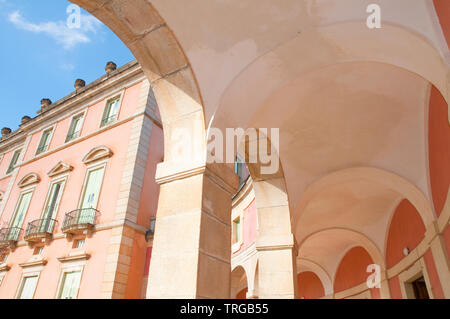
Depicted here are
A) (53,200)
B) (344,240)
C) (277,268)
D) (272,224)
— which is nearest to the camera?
(277,268)

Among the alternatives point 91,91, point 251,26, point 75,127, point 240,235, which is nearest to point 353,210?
point 240,235

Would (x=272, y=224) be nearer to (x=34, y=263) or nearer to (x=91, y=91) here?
(x=34, y=263)

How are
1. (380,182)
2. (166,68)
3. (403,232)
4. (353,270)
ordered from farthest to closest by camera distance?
1. (353,270)
2. (403,232)
3. (380,182)
4. (166,68)

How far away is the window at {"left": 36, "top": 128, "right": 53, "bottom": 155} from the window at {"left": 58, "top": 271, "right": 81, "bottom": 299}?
6929 mm

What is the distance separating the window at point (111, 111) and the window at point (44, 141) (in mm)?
3675

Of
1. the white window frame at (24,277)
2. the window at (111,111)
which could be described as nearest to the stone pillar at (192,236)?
the white window frame at (24,277)

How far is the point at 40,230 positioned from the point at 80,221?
2.11m

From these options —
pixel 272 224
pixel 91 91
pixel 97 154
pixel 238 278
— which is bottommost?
pixel 272 224

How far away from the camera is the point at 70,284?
9.84 m

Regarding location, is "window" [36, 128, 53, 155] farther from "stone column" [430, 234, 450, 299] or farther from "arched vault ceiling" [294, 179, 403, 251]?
"stone column" [430, 234, 450, 299]

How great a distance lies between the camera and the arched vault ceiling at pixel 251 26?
3.19 meters

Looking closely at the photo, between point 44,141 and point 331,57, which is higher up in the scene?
point 44,141

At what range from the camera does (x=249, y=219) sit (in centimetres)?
1105

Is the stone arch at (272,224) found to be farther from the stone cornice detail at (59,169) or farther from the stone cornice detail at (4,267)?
the stone cornice detail at (4,267)
